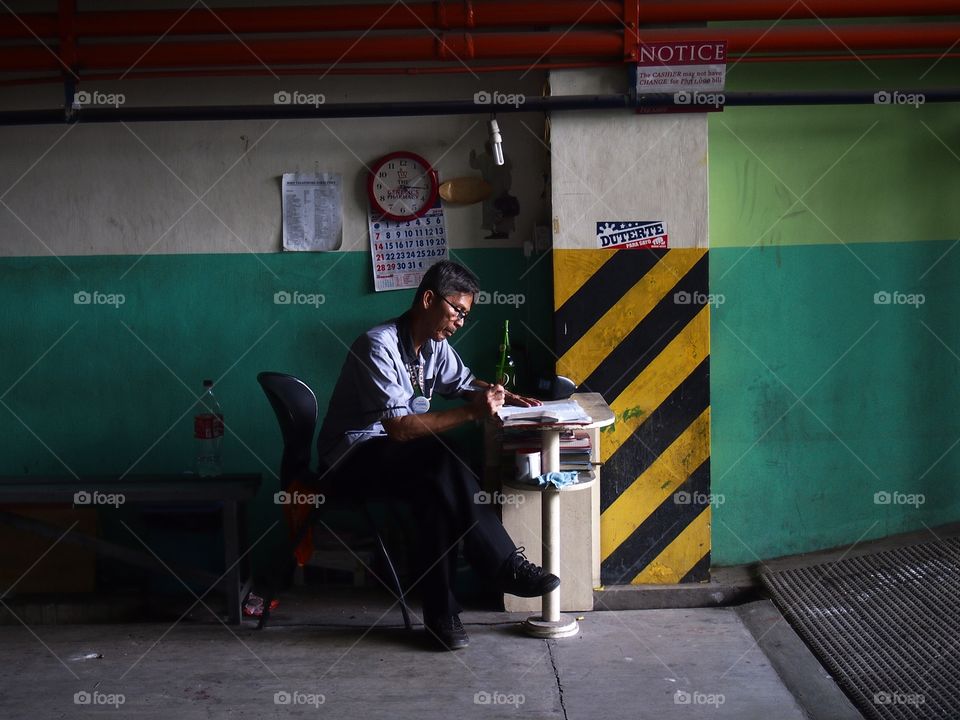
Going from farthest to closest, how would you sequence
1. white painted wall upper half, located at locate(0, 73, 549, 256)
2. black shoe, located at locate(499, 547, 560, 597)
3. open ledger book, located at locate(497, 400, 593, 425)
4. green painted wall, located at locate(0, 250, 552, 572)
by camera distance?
green painted wall, located at locate(0, 250, 552, 572) → white painted wall upper half, located at locate(0, 73, 549, 256) → black shoe, located at locate(499, 547, 560, 597) → open ledger book, located at locate(497, 400, 593, 425)

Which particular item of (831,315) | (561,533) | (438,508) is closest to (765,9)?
(831,315)

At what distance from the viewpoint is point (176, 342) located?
4270 millimetres

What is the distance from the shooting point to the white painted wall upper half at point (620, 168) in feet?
12.9

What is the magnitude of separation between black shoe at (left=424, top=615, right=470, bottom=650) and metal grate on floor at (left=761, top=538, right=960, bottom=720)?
1230mm

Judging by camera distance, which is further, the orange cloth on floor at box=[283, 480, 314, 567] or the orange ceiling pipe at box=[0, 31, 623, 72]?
the orange ceiling pipe at box=[0, 31, 623, 72]

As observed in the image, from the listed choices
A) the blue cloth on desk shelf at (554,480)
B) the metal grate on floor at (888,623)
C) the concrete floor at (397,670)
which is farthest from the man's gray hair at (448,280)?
the metal grate on floor at (888,623)

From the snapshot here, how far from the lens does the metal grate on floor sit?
3125 mm

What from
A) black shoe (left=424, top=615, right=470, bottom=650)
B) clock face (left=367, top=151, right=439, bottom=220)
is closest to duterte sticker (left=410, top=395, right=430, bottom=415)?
black shoe (left=424, top=615, right=470, bottom=650)

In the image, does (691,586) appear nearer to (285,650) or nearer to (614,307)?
(614,307)

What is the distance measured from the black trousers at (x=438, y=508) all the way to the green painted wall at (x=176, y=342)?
0.79 metres

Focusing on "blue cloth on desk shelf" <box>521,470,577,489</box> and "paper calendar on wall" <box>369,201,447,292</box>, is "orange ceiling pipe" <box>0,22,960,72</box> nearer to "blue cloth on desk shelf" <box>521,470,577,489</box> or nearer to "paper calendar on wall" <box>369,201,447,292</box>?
"paper calendar on wall" <box>369,201,447,292</box>

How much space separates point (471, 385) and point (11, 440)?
2020 millimetres

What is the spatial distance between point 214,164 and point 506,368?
148 cm

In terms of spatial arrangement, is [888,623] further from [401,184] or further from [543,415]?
[401,184]
